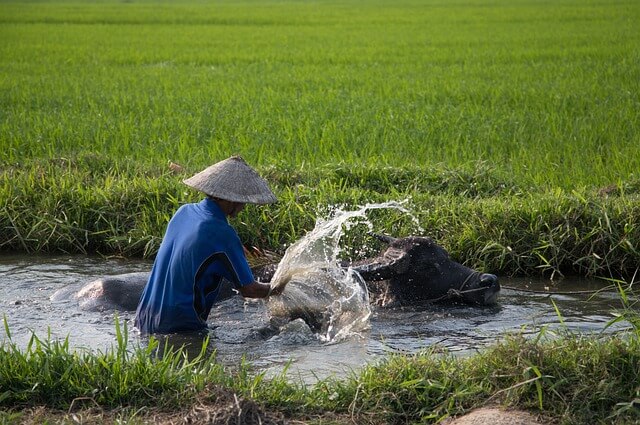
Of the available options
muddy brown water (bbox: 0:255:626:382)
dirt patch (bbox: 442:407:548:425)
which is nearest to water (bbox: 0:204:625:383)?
muddy brown water (bbox: 0:255:626:382)

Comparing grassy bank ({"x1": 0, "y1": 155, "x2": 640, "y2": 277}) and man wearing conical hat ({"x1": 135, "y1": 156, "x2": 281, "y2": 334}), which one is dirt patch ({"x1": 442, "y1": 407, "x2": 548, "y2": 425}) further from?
grassy bank ({"x1": 0, "y1": 155, "x2": 640, "y2": 277})

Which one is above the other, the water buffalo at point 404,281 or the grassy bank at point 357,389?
the grassy bank at point 357,389

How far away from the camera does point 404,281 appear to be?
5660 mm

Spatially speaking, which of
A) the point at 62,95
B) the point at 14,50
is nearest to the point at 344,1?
the point at 14,50

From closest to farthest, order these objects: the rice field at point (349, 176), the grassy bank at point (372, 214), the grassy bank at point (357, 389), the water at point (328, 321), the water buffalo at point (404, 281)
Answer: the grassy bank at point (357, 389) → the rice field at point (349, 176) → the water at point (328, 321) → the water buffalo at point (404, 281) → the grassy bank at point (372, 214)

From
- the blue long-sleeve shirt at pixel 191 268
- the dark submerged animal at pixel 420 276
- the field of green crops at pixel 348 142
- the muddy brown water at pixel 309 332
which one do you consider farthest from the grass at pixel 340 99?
the blue long-sleeve shirt at pixel 191 268

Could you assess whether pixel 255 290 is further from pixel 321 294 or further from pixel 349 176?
pixel 349 176

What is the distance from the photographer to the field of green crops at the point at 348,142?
6.57 metres

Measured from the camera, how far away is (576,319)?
543 centimetres

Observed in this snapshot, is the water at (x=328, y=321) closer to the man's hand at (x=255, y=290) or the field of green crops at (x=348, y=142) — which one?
the man's hand at (x=255, y=290)

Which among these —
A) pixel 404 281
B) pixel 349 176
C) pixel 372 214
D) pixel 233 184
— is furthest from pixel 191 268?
pixel 349 176

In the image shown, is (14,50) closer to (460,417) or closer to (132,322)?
(132,322)

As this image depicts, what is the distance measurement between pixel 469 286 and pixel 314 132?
4090 mm

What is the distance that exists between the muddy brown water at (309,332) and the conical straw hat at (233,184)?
2.54 feet
